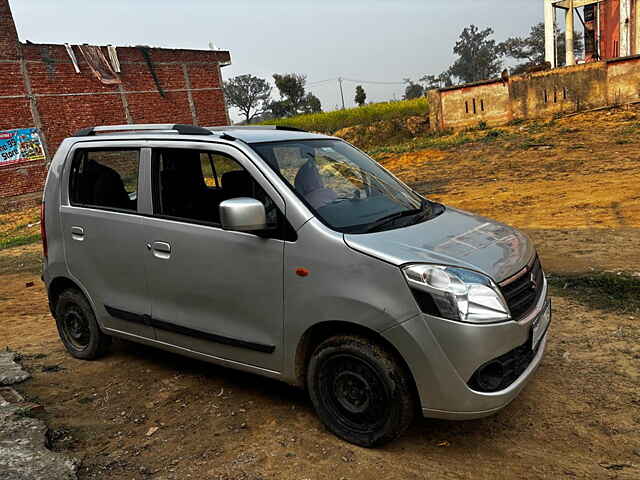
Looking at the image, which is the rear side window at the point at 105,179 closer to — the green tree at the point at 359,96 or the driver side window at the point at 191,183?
the driver side window at the point at 191,183

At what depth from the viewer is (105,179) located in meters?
4.29

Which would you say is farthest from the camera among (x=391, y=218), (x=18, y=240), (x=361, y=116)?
(x=361, y=116)

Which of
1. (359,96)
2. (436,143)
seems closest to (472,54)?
(359,96)

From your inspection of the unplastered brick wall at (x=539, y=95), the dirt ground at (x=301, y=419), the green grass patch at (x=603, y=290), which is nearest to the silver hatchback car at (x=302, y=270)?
the dirt ground at (x=301, y=419)

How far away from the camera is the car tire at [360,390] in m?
2.85

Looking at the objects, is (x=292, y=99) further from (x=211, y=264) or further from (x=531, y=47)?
(x=211, y=264)

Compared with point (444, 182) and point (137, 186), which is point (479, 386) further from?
point (444, 182)

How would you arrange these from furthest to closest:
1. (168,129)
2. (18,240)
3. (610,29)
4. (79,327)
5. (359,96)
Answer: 1. (359,96)
2. (610,29)
3. (18,240)
4. (79,327)
5. (168,129)

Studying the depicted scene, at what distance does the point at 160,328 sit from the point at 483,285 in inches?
92.0

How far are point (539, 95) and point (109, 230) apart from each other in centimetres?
1744

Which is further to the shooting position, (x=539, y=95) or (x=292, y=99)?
(x=292, y=99)

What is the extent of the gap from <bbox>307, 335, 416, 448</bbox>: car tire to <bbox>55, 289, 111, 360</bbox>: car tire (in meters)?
2.28

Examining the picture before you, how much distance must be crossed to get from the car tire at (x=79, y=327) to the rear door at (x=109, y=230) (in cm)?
24

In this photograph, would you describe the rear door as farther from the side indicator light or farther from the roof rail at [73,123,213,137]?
the side indicator light
